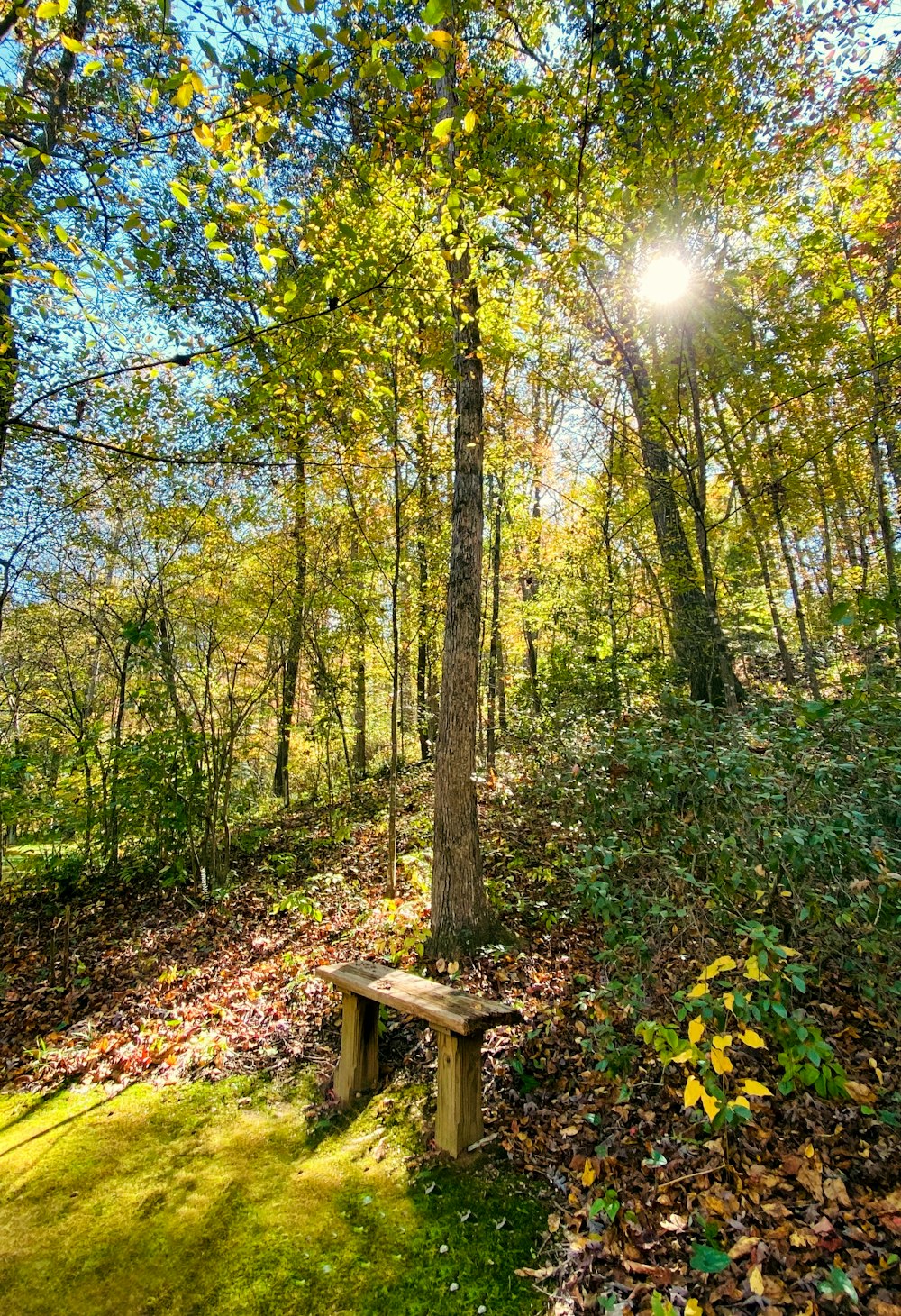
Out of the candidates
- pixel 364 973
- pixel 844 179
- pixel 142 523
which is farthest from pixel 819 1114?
pixel 142 523

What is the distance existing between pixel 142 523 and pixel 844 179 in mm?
7425

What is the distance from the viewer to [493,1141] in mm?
2740

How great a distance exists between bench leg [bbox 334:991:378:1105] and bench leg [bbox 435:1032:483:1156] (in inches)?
24.5

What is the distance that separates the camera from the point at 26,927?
5988mm

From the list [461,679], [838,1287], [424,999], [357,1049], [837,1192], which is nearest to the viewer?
[838,1287]

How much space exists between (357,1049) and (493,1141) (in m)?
0.85

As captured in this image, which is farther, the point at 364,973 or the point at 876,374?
the point at 876,374

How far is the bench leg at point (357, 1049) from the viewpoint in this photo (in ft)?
10.5

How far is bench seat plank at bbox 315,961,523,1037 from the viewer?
260cm

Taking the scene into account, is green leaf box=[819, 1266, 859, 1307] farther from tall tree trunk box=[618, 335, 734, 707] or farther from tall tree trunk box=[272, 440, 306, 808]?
tall tree trunk box=[272, 440, 306, 808]

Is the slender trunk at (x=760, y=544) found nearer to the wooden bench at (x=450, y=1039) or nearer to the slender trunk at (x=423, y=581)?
the slender trunk at (x=423, y=581)

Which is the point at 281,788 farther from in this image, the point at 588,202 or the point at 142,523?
the point at 588,202

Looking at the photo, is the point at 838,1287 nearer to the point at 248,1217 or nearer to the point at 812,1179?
the point at 812,1179

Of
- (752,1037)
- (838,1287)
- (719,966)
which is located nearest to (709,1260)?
(838,1287)
